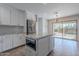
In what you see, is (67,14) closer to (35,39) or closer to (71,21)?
(71,21)

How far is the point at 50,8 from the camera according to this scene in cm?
157

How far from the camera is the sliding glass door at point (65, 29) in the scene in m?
1.67

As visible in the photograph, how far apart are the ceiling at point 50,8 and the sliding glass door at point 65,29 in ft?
0.65

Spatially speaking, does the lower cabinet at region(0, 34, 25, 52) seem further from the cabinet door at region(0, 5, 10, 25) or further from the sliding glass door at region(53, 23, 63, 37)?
the sliding glass door at region(53, 23, 63, 37)

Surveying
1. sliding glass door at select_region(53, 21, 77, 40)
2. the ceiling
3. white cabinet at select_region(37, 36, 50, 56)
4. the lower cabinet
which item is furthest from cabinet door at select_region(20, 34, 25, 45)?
sliding glass door at select_region(53, 21, 77, 40)

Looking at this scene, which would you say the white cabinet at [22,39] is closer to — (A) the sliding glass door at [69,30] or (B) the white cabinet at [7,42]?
(B) the white cabinet at [7,42]

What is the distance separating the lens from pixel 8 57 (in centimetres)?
154

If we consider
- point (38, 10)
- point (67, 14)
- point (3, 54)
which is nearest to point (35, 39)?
point (38, 10)

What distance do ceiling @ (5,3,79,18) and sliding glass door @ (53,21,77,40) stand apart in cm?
20

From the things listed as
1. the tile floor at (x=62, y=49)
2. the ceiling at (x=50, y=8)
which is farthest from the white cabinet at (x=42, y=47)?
the ceiling at (x=50, y=8)

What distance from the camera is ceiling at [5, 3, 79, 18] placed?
1.51 m

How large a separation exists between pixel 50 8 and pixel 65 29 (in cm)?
53

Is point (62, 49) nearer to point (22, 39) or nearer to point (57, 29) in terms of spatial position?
point (57, 29)

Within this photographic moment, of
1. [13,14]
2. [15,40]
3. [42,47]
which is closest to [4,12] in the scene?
Result: [13,14]
